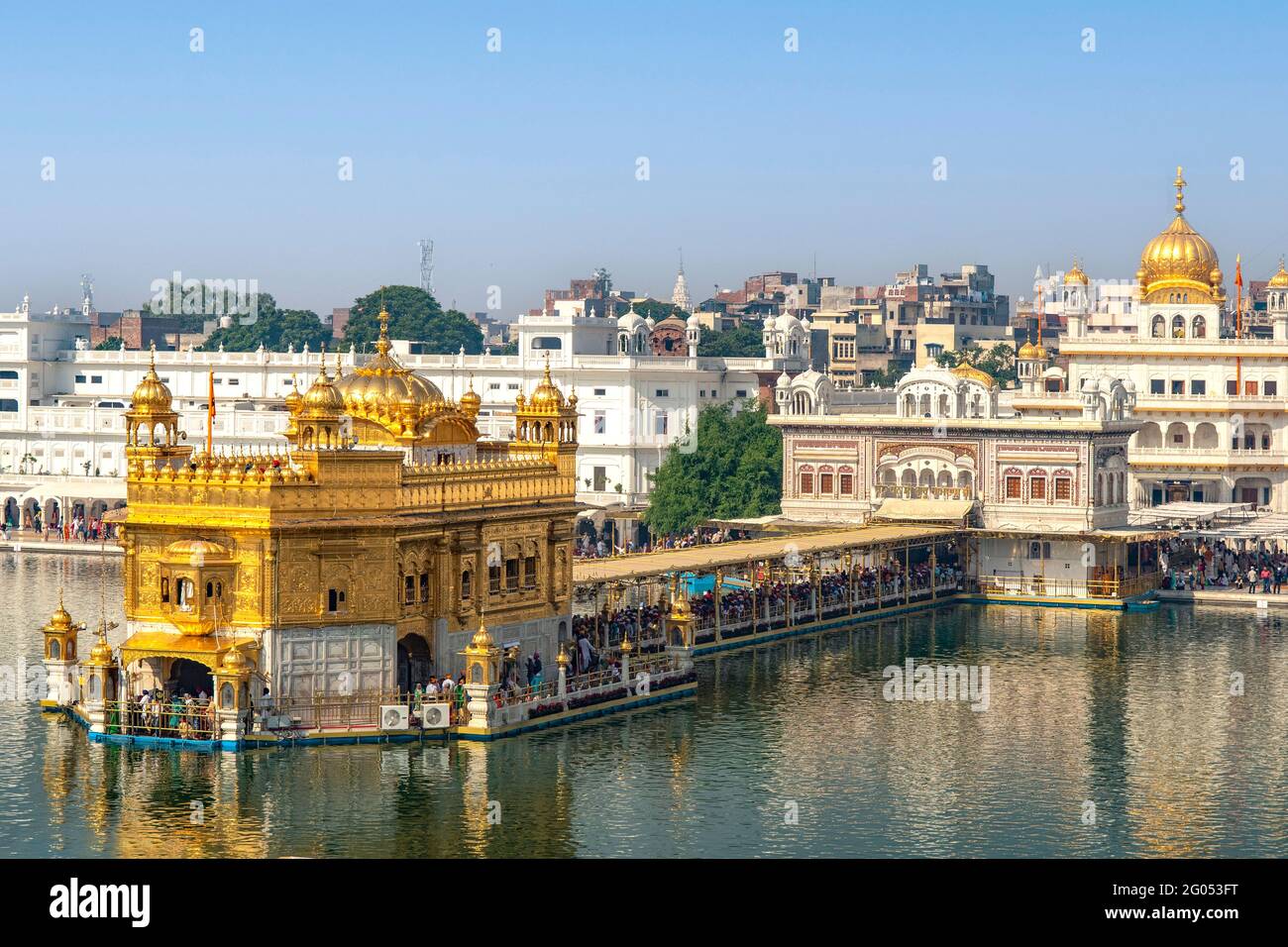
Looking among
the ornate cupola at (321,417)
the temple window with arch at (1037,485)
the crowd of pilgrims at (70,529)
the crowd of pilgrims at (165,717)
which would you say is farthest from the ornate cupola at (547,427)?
the crowd of pilgrims at (70,529)

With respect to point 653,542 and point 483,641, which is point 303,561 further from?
point 653,542

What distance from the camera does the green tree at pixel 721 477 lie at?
82500mm

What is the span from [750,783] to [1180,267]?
5275 centimetres

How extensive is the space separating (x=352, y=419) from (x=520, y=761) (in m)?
8.93

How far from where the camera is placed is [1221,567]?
242 feet

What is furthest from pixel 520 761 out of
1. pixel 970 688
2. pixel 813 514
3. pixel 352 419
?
pixel 813 514

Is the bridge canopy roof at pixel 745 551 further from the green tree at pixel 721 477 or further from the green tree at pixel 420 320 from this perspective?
the green tree at pixel 420 320

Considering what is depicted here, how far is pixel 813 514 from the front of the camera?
77.9 meters

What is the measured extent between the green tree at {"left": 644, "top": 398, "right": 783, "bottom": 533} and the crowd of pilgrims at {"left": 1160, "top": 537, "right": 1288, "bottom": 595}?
1361 cm

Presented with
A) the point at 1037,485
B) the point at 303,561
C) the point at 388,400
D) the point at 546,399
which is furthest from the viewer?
the point at 1037,485

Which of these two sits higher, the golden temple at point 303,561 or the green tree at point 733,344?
the green tree at point 733,344

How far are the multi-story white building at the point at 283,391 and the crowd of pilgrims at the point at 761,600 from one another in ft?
62.8

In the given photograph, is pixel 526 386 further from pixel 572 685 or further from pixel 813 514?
pixel 572 685

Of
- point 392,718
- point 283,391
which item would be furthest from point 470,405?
point 283,391
